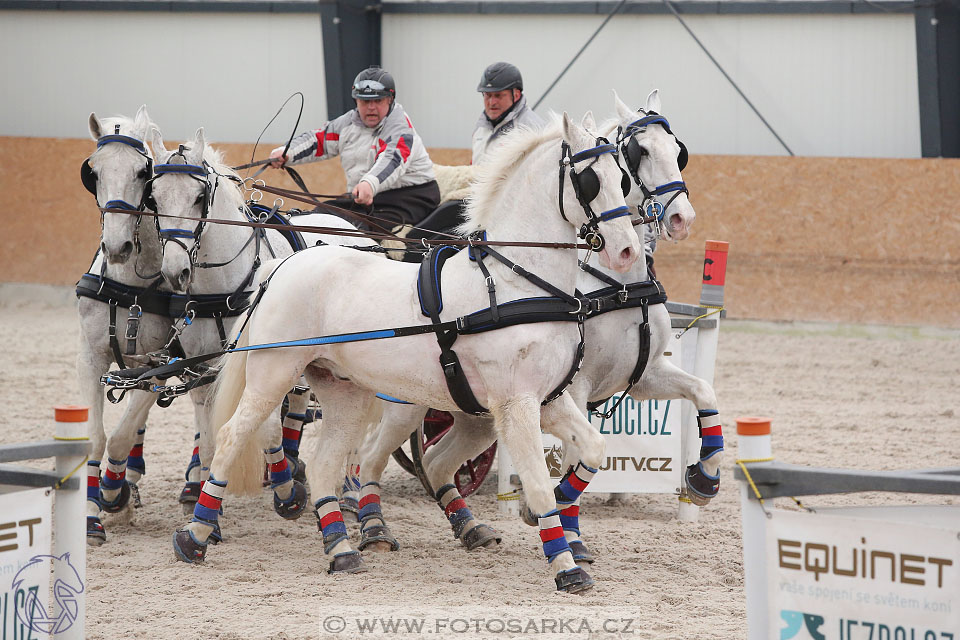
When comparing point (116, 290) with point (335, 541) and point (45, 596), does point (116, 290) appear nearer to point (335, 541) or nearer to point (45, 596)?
point (335, 541)

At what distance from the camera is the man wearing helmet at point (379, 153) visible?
5.88 metres

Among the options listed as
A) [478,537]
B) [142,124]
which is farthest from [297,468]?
[142,124]

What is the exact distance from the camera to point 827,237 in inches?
425

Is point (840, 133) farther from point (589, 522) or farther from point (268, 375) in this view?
point (268, 375)

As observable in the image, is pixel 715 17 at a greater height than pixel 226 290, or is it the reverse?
pixel 715 17

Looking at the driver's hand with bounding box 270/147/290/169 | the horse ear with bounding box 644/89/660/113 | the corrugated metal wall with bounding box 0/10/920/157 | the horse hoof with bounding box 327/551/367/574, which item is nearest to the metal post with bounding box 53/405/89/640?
the horse hoof with bounding box 327/551/367/574

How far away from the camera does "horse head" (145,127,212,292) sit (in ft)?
15.3

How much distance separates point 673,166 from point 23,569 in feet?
10.2

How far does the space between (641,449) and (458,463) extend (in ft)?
3.54

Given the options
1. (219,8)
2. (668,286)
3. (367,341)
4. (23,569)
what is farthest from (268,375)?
(219,8)

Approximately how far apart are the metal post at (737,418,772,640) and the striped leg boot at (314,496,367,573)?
225cm

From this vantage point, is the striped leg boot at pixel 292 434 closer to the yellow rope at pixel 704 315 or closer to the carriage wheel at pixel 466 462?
the carriage wheel at pixel 466 462

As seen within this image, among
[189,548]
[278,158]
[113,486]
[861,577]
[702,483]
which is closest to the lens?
[861,577]

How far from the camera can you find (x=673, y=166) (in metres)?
4.71
